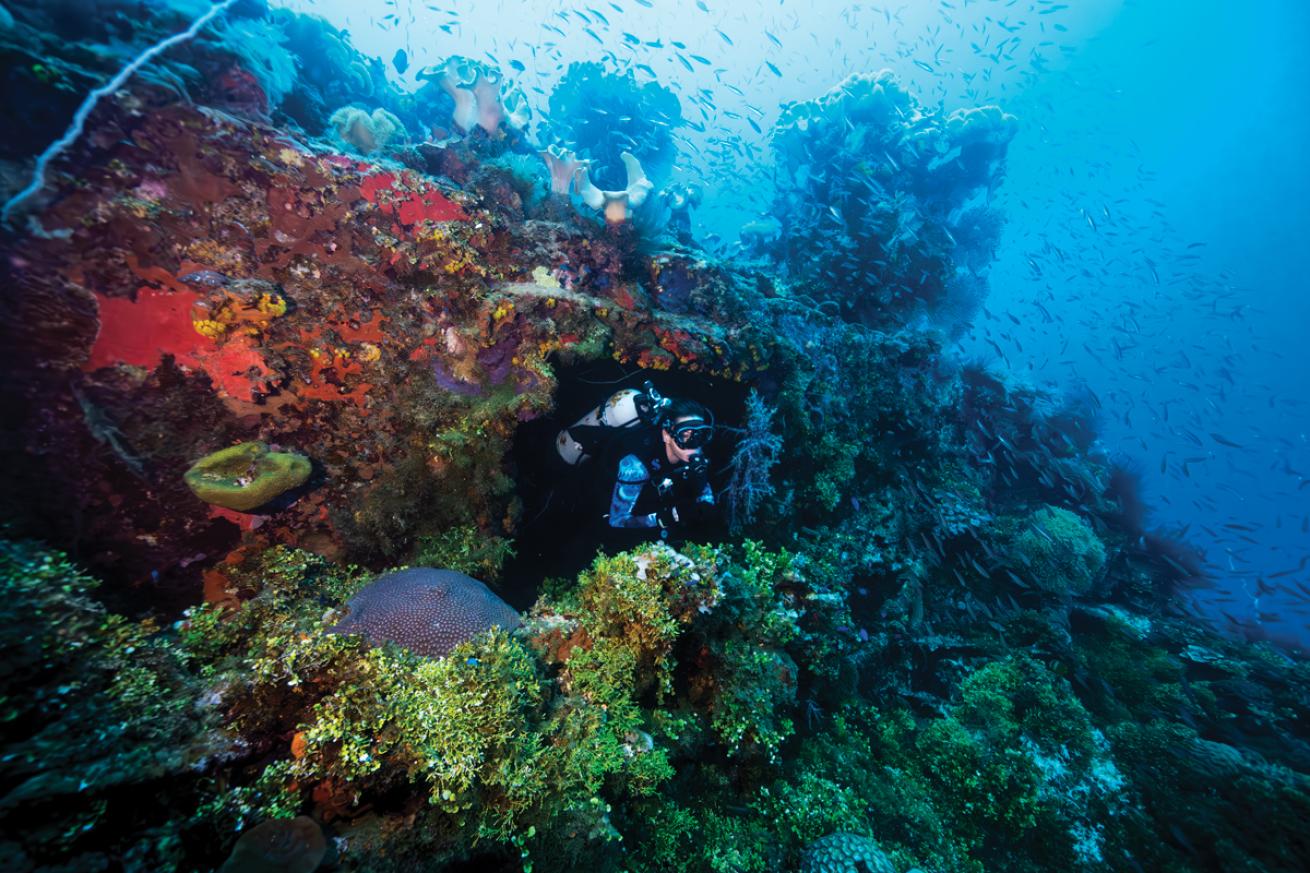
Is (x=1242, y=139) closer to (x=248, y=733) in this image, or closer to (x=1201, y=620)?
(x=1201, y=620)

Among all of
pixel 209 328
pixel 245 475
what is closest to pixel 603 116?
pixel 209 328

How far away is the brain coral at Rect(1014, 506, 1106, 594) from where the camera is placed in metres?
8.24

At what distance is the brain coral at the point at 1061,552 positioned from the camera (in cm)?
824

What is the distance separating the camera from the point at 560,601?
4.38m

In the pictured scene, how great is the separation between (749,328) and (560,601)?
4.23 m

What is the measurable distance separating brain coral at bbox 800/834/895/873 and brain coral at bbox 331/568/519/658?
3.22 metres

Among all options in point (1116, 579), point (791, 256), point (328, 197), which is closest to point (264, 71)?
point (328, 197)

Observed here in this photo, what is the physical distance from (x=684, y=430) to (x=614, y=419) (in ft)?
2.43

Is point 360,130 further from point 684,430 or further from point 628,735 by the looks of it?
point 628,735

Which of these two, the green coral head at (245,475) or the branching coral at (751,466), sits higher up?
the branching coral at (751,466)

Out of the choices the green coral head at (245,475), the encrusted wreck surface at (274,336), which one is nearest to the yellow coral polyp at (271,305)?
the encrusted wreck surface at (274,336)

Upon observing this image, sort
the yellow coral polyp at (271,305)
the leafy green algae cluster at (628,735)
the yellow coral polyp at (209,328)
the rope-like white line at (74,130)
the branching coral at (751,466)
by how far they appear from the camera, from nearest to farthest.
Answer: the leafy green algae cluster at (628,735) → the rope-like white line at (74,130) → the yellow coral polyp at (209,328) → the yellow coral polyp at (271,305) → the branching coral at (751,466)

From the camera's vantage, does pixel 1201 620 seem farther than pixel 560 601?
Yes

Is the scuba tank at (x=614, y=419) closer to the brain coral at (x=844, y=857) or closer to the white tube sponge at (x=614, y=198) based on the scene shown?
the white tube sponge at (x=614, y=198)
